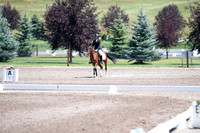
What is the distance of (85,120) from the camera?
880 centimetres

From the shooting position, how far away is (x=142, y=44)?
38.1 m

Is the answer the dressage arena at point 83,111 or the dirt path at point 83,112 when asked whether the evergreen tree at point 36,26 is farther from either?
the dirt path at point 83,112

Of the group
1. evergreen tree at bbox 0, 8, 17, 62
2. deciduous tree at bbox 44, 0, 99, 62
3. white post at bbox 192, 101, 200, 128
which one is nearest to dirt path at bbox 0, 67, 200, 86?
white post at bbox 192, 101, 200, 128

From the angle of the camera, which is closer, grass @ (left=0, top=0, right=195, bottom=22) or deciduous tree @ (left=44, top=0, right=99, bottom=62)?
deciduous tree @ (left=44, top=0, right=99, bottom=62)

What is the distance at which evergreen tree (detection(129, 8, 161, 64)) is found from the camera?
37.7m

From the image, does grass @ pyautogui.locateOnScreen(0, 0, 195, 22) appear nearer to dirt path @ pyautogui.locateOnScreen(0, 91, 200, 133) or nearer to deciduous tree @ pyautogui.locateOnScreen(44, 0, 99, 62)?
deciduous tree @ pyautogui.locateOnScreen(44, 0, 99, 62)

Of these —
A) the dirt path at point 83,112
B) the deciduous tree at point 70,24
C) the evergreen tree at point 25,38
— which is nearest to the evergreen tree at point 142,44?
the deciduous tree at point 70,24

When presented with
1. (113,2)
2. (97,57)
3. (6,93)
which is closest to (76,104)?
(6,93)

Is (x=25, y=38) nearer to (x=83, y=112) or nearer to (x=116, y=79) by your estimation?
(x=116, y=79)

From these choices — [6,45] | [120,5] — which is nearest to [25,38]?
[6,45]

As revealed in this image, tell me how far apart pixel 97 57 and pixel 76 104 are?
10781 mm

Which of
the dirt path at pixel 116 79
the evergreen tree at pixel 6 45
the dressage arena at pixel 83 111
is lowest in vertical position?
the dressage arena at pixel 83 111

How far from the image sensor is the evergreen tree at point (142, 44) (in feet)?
124

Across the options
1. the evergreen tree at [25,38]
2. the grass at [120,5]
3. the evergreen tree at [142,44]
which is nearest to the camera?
the evergreen tree at [142,44]
